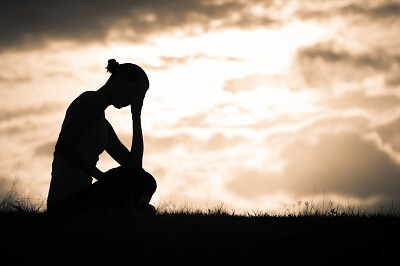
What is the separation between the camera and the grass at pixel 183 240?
21.6 ft

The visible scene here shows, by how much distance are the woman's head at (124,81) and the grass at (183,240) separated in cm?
145

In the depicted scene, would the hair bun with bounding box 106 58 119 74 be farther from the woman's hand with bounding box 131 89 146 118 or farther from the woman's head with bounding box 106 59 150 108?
the woman's hand with bounding box 131 89 146 118

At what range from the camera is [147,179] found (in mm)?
7824

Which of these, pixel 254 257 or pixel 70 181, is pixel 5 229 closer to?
pixel 70 181

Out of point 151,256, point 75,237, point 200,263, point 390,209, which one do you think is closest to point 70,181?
point 75,237

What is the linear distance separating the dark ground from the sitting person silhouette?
267mm

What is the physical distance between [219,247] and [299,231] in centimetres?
150

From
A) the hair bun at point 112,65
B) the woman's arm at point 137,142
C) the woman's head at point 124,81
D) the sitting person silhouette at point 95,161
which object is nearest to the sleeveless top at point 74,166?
the sitting person silhouette at point 95,161

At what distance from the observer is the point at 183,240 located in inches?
281

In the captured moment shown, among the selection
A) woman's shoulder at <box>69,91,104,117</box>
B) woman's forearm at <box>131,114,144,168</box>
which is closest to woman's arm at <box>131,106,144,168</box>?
woman's forearm at <box>131,114,144,168</box>

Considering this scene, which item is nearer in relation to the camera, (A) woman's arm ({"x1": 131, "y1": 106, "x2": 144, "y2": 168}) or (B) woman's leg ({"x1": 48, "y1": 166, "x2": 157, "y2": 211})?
(B) woman's leg ({"x1": 48, "y1": 166, "x2": 157, "y2": 211})

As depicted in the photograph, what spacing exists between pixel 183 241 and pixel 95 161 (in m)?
1.65

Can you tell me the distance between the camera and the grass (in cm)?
658

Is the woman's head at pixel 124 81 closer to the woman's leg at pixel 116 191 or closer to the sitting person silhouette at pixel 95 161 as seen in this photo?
the sitting person silhouette at pixel 95 161
